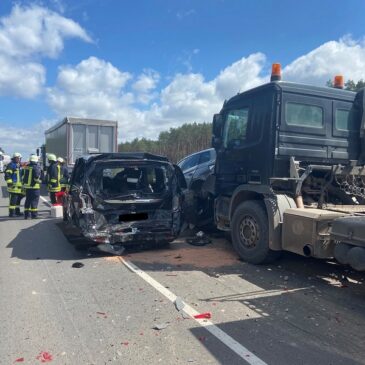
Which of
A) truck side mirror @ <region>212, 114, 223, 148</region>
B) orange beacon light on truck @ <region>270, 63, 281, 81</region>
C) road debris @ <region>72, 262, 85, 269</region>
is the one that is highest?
orange beacon light on truck @ <region>270, 63, 281, 81</region>

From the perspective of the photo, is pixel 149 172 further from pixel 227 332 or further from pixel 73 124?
pixel 73 124

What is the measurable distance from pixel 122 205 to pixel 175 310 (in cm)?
276

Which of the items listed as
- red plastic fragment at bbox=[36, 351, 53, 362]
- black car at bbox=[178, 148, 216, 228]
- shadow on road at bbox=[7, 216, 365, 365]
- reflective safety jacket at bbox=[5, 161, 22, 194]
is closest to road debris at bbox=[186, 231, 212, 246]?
shadow on road at bbox=[7, 216, 365, 365]

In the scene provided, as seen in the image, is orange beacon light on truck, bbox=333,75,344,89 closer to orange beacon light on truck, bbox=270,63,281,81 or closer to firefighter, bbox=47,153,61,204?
orange beacon light on truck, bbox=270,63,281,81

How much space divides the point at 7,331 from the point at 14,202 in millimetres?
8596

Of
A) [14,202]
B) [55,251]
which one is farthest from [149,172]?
[14,202]

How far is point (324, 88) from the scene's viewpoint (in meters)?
6.37

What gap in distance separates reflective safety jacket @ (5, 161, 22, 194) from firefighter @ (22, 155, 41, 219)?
Result: 65cm

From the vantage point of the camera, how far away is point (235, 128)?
6852 mm

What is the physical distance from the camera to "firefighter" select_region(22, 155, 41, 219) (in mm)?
11086

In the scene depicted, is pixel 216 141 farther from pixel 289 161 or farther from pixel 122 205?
pixel 122 205

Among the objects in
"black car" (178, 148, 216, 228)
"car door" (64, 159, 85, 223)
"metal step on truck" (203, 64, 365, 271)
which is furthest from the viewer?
"black car" (178, 148, 216, 228)

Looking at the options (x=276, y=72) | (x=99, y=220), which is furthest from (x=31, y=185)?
(x=276, y=72)

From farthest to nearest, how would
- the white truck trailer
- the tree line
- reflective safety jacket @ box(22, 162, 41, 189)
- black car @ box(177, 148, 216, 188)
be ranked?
the tree line → the white truck trailer → reflective safety jacket @ box(22, 162, 41, 189) → black car @ box(177, 148, 216, 188)
